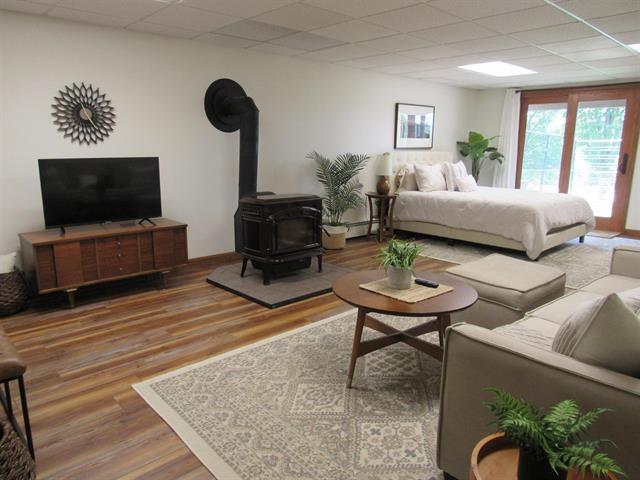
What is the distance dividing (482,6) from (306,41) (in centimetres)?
176

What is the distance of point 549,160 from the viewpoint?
7.46 metres

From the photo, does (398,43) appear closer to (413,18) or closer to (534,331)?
(413,18)

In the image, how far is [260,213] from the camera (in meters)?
3.93

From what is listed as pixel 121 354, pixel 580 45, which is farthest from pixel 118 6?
pixel 580 45

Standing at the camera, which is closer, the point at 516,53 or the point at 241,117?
the point at 241,117

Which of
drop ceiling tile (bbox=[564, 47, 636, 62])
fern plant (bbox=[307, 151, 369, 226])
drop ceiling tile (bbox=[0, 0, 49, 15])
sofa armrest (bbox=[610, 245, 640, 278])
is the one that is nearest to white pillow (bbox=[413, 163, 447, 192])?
fern plant (bbox=[307, 151, 369, 226])

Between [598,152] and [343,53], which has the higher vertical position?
[343,53]

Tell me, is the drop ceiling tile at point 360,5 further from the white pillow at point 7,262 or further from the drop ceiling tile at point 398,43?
the white pillow at point 7,262

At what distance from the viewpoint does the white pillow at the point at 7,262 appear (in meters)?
3.48

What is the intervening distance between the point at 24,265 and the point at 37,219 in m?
0.40

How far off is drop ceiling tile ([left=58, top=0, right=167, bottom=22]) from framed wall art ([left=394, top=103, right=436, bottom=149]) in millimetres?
4068

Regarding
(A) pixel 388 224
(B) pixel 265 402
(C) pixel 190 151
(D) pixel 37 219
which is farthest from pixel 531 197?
(D) pixel 37 219

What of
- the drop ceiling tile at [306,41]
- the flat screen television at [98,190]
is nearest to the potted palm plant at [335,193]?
the drop ceiling tile at [306,41]

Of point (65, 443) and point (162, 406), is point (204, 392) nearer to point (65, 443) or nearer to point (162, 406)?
point (162, 406)
